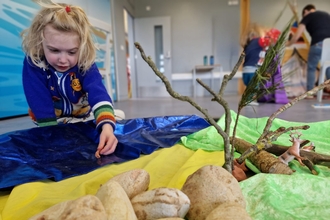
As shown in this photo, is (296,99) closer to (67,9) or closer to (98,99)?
A: (98,99)

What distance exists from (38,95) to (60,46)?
260 mm

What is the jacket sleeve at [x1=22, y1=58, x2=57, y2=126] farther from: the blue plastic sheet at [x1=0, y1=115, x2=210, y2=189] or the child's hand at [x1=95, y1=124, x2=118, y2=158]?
the child's hand at [x1=95, y1=124, x2=118, y2=158]

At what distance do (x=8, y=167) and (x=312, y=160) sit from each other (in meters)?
0.82

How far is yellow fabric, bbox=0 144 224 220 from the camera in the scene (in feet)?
1.51

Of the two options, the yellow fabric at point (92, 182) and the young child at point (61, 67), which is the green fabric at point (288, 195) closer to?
the yellow fabric at point (92, 182)

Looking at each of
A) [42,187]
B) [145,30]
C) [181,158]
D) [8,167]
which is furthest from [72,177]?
[145,30]

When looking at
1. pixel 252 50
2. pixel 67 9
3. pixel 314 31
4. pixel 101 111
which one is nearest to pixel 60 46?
pixel 67 9

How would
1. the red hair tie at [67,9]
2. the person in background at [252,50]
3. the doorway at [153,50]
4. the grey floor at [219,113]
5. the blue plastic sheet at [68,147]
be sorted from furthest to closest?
1. the doorway at [153,50]
2. the person in background at [252,50]
3. the grey floor at [219,113]
4. the red hair tie at [67,9]
5. the blue plastic sheet at [68,147]

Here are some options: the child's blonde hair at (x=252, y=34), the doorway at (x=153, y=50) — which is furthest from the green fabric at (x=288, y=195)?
the doorway at (x=153, y=50)

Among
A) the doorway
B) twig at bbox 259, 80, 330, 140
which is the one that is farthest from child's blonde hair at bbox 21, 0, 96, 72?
the doorway

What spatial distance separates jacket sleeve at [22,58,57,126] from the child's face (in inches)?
4.3

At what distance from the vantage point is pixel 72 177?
0.62m

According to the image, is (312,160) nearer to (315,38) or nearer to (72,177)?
(72,177)

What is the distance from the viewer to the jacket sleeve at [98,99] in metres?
0.87
